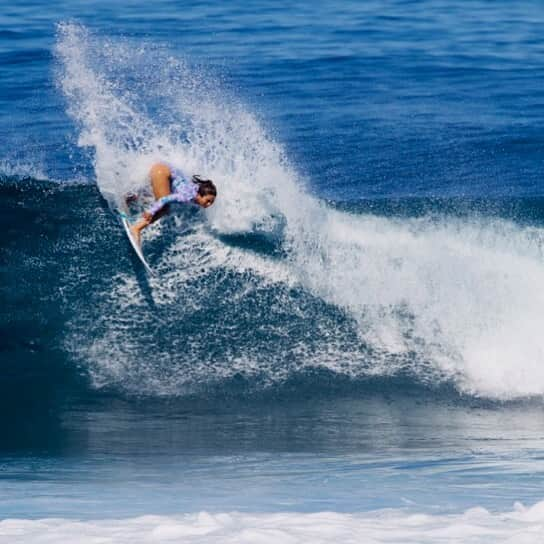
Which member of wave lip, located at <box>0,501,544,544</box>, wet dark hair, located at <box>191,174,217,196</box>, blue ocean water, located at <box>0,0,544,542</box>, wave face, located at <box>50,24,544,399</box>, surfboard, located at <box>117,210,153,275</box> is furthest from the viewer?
wave face, located at <box>50,24,544,399</box>

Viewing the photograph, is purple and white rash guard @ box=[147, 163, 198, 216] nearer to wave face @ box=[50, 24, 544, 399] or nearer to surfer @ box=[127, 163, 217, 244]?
surfer @ box=[127, 163, 217, 244]

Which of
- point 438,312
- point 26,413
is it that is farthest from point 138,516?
point 438,312

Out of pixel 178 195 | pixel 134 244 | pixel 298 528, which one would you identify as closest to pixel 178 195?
pixel 178 195

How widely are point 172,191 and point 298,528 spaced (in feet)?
17.8

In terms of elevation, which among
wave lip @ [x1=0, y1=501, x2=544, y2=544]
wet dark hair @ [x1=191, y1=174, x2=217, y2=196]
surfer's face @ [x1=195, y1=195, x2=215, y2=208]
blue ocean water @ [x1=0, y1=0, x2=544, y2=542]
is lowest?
wave lip @ [x1=0, y1=501, x2=544, y2=544]

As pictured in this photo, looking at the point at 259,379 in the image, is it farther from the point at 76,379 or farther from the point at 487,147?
the point at 487,147

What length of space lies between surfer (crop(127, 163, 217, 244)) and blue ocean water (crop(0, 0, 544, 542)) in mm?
595

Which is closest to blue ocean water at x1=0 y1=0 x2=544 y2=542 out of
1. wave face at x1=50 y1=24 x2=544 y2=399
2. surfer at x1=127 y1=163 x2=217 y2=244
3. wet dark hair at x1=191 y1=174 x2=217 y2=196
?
wave face at x1=50 y1=24 x2=544 y2=399

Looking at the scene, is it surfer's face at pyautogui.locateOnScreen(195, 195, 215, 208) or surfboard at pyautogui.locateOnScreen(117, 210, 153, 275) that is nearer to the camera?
surfer's face at pyautogui.locateOnScreen(195, 195, 215, 208)

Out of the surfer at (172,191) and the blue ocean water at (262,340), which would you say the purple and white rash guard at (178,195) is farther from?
the blue ocean water at (262,340)

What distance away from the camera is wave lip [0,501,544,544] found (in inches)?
298

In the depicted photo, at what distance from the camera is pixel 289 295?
1319cm

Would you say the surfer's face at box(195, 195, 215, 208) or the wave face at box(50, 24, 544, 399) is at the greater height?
the surfer's face at box(195, 195, 215, 208)

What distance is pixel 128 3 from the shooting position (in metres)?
28.3
